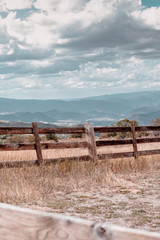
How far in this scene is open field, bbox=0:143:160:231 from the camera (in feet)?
18.5

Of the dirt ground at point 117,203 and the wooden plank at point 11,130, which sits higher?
the wooden plank at point 11,130

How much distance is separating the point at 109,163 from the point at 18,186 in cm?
395

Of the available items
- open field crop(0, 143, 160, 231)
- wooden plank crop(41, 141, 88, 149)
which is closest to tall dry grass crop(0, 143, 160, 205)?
open field crop(0, 143, 160, 231)

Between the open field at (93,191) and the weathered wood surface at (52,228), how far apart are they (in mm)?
3547

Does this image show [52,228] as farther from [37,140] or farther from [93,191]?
[37,140]

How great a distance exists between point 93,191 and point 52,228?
590cm

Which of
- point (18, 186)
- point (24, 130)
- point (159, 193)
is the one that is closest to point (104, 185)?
point (159, 193)

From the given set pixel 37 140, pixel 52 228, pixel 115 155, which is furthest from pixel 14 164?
pixel 52 228

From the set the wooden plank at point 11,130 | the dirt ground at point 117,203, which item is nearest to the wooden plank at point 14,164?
the wooden plank at point 11,130

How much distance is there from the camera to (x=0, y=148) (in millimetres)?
9617

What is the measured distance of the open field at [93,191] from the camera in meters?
5.63

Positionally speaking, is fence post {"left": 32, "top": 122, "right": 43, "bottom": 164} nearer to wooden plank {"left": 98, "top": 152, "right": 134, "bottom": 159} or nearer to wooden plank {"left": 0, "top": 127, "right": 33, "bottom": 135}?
wooden plank {"left": 0, "top": 127, "right": 33, "bottom": 135}

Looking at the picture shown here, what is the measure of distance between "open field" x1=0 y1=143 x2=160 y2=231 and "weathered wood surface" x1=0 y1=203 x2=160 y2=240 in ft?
11.6

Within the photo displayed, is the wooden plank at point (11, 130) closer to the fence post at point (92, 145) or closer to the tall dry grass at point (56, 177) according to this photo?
the tall dry grass at point (56, 177)
